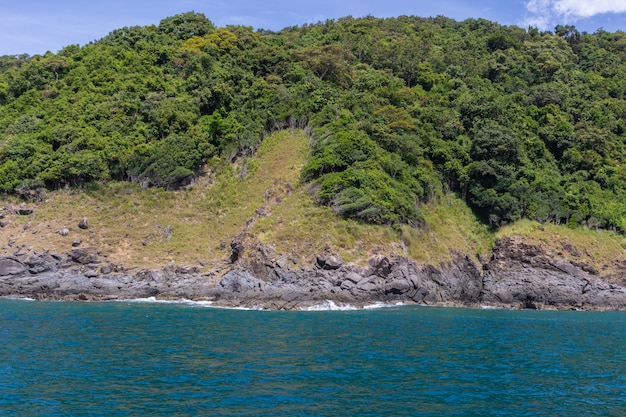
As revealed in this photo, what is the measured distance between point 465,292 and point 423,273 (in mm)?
6654

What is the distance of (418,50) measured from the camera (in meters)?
108

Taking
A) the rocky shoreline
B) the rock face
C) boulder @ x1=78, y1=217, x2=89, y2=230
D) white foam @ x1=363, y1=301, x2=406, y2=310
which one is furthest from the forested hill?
white foam @ x1=363, y1=301, x2=406, y2=310

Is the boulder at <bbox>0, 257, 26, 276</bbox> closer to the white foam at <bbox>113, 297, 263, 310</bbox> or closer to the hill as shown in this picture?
the hill

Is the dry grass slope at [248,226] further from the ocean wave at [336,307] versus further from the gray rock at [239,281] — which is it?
the ocean wave at [336,307]

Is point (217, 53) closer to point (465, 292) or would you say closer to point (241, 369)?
point (465, 292)

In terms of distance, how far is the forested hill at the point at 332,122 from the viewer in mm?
71500

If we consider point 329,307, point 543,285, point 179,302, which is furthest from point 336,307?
point 543,285

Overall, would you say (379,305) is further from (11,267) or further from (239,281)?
(11,267)

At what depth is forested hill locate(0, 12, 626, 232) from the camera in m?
71.5

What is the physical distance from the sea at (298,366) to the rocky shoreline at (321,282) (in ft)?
33.1

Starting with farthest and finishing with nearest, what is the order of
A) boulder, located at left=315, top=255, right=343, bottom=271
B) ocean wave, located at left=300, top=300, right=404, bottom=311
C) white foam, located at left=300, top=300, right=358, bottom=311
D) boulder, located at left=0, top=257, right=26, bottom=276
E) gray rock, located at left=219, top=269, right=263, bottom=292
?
boulder, located at left=0, top=257, right=26, bottom=276
boulder, located at left=315, top=255, right=343, bottom=271
gray rock, located at left=219, top=269, right=263, bottom=292
ocean wave, located at left=300, top=300, right=404, bottom=311
white foam, located at left=300, top=300, right=358, bottom=311

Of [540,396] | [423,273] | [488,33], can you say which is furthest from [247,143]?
[488,33]

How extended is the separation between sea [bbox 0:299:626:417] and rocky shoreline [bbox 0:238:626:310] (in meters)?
10.1

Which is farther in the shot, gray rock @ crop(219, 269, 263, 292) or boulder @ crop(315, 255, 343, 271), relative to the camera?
boulder @ crop(315, 255, 343, 271)
